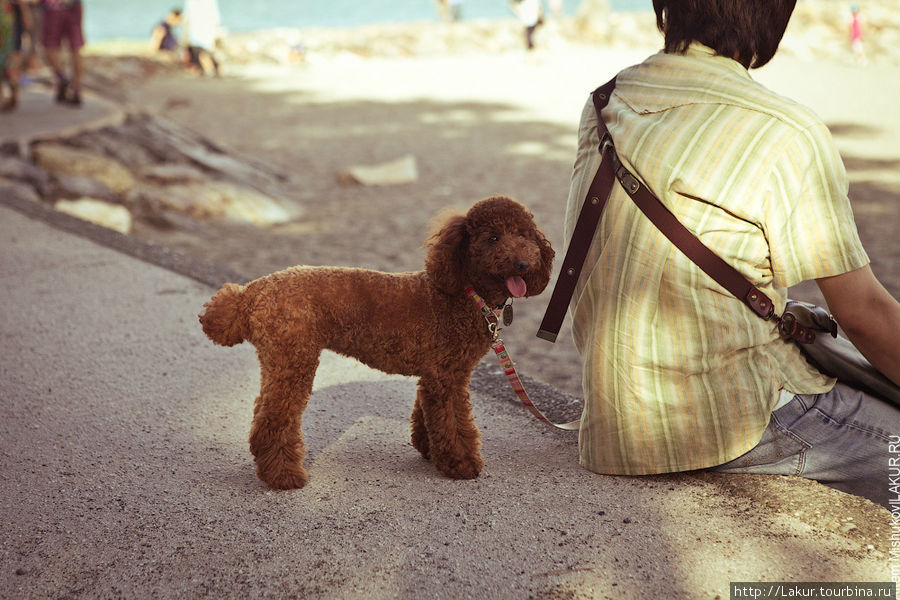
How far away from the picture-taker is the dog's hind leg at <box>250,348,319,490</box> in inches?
105

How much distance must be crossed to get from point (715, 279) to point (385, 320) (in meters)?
1.05

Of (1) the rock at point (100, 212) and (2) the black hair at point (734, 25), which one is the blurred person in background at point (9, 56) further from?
(2) the black hair at point (734, 25)

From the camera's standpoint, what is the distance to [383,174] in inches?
410

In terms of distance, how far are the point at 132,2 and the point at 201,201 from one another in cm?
7979

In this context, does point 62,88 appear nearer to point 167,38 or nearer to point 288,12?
point 167,38

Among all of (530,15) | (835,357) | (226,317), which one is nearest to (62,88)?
(226,317)

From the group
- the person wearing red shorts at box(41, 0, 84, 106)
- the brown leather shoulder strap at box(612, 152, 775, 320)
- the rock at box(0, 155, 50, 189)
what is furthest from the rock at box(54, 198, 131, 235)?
the brown leather shoulder strap at box(612, 152, 775, 320)

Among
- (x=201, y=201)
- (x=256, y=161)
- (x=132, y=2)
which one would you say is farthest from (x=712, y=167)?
(x=132, y=2)

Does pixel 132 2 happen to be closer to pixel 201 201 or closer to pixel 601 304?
pixel 201 201

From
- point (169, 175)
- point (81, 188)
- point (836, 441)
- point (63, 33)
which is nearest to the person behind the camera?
point (836, 441)

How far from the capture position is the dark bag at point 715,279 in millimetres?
2475

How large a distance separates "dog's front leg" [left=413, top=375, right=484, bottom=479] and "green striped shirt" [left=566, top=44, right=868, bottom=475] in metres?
0.42

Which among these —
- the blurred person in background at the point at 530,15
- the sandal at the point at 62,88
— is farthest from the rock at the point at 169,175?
the blurred person in background at the point at 530,15

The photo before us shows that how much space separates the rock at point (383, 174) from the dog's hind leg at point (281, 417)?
7787 millimetres
